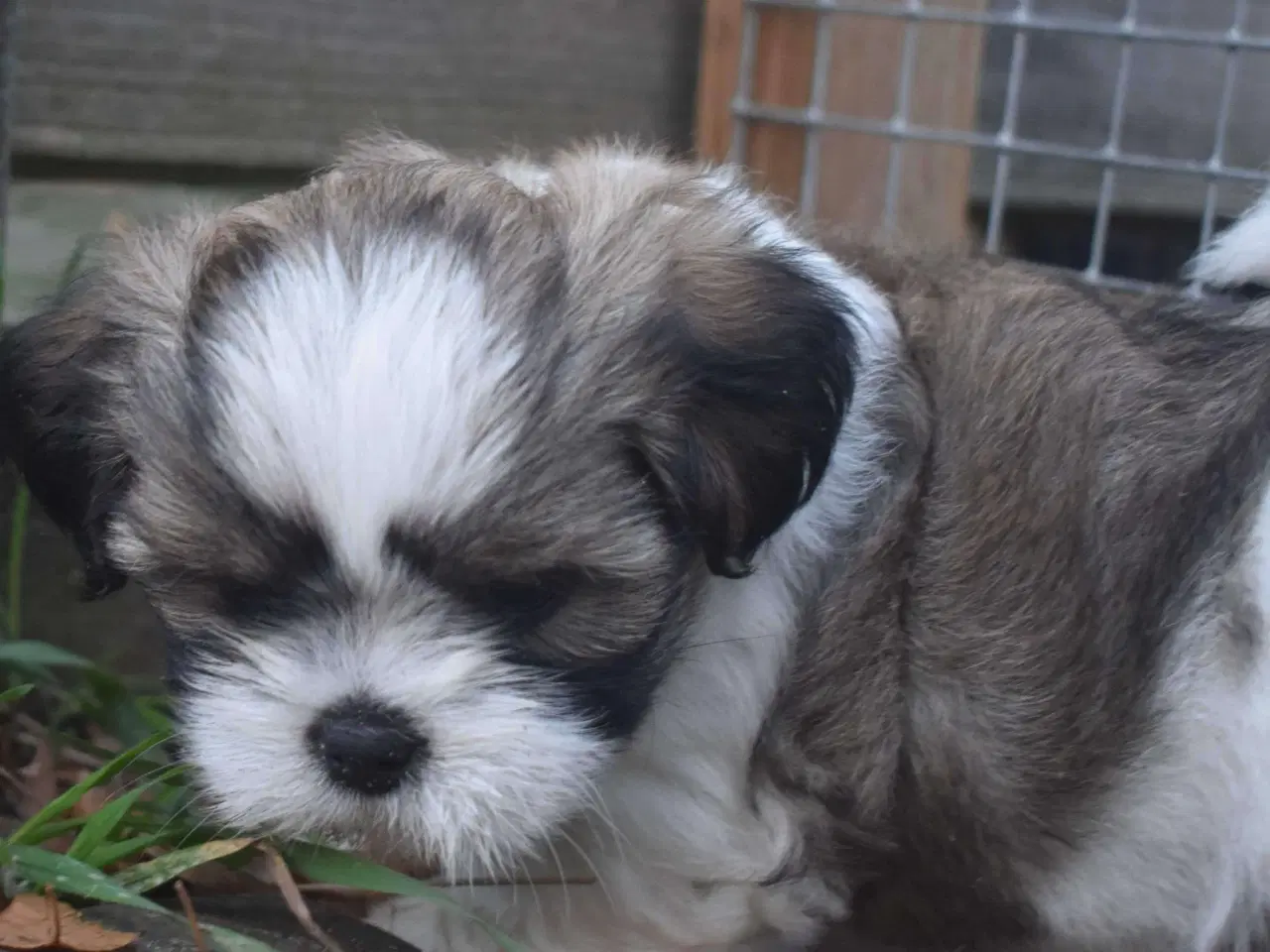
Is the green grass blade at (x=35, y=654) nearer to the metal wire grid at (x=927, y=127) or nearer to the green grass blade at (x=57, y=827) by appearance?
the green grass blade at (x=57, y=827)

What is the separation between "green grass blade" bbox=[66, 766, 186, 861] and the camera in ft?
6.06

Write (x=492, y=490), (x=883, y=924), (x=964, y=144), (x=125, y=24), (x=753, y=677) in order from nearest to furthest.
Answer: (x=492, y=490)
(x=753, y=677)
(x=883, y=924)
(x=125, y=24)
(x=964, y=144)

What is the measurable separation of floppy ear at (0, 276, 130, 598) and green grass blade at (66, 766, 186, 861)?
0.95 feet

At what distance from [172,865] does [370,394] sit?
0.77 m

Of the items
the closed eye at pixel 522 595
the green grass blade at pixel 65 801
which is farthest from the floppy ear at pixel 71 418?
the closed eye at pixel 522 595

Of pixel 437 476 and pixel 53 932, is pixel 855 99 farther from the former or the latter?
→ pixel 53 932

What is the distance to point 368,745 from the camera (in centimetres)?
144

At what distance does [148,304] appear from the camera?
1.69 m

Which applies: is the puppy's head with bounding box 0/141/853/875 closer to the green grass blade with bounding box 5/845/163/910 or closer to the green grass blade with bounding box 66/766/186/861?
the green grass blade with bounding box 5/845/163/910

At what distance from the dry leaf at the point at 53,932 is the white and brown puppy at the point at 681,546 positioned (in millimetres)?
200

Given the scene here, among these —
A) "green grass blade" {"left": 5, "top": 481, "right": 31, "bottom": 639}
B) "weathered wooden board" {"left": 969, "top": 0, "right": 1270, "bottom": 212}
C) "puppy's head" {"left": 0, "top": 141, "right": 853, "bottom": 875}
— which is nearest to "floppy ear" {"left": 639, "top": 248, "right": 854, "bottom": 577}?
"puppy's head" {"left": 0, "top": 141, "right": 853, "bottom": 875}

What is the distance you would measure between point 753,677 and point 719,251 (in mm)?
489

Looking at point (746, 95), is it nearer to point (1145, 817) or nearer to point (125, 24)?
point (125, 24)

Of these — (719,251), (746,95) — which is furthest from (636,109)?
(719,251)
